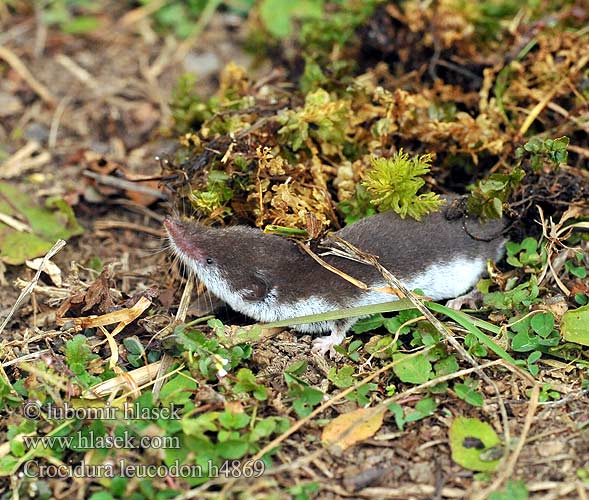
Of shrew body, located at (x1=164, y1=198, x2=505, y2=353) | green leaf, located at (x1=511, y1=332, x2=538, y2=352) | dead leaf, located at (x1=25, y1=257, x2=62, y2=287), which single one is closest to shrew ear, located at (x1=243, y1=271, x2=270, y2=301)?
shrew body, located at (x1=164, y1=198, x2=505, y2=353)

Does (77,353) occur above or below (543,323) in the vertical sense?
below

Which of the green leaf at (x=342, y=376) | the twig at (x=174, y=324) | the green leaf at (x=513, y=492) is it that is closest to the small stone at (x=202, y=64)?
the twig at (x=174, y=324)

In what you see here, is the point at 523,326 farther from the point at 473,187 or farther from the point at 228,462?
the point at 228,462

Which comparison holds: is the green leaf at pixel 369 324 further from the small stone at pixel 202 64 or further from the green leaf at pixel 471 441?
the small stone at pixel 202 64

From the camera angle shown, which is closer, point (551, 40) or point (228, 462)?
point (228, 462)

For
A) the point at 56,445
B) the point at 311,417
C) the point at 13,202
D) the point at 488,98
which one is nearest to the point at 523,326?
the point at 311,417

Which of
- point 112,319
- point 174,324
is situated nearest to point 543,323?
point 174,324

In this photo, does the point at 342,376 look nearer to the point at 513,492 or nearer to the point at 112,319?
the point at 513,492
